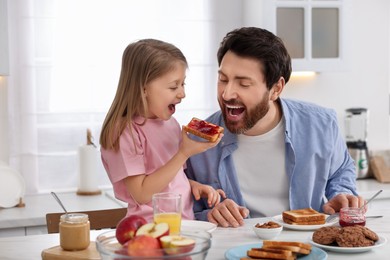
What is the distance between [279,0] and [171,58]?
1561 millimetres

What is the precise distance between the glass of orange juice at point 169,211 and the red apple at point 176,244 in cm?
14

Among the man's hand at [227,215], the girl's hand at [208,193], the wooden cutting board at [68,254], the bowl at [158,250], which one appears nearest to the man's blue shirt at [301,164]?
the girl's hand at [208,193]

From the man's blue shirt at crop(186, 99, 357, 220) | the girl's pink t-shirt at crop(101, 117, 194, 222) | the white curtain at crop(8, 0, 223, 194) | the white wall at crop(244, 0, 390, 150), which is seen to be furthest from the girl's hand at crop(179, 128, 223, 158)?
the white wall at crop(244, 0, 390, 150)

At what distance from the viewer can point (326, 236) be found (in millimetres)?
2215

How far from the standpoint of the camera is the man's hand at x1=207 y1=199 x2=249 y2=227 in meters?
2.53

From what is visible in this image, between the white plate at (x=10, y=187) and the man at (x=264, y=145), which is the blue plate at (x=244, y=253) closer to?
the man at (x=264, y=145)

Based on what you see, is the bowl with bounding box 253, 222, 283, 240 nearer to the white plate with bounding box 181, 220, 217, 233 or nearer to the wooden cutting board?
the white plate with bounding box 181, 220, 217, 233

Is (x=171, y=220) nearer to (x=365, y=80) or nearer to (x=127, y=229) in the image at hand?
(x=127, y=229)

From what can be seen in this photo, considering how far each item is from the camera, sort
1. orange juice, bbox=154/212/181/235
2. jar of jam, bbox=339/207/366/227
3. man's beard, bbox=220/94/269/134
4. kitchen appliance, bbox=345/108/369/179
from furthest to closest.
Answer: kitchen appliance, bbox=345/108/369/179, man's beard, bbox=220/94/269/134, jar of jam, bbox=339/207/366/227, orange juice, bbox=154/212/181/235

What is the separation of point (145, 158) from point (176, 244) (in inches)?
40.4

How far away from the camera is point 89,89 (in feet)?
13.6

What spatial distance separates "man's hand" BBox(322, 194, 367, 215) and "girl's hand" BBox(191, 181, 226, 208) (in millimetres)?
384

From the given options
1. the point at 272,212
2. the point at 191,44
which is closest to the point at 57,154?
the point at 191,44

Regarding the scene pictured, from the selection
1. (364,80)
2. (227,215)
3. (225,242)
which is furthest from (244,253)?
(364,80)
